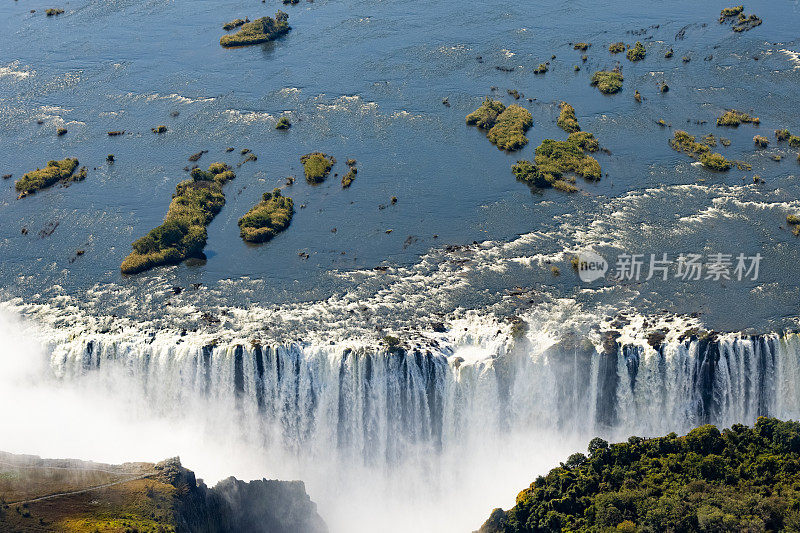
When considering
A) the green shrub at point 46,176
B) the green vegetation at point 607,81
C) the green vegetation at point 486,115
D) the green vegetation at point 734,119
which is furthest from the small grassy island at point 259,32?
the green vegetation at point 734,119

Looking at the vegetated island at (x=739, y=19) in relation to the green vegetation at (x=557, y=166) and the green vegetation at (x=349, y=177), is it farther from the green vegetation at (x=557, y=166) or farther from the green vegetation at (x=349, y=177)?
the green vegetation at (x=349, y=177)

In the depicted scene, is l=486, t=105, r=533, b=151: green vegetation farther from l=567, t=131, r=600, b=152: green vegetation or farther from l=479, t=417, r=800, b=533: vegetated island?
l=479, t=417, r=800, b=533: vegetated island

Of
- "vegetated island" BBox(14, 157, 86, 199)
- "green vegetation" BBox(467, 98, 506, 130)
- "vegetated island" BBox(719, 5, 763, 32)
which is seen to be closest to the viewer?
"vegetated island" BBox(14, 157, 86, 199)

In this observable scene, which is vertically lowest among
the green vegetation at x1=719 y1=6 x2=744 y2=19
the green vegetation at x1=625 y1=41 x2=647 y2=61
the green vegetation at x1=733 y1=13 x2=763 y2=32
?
the green vegetation at x1=625 y1=41 x2=647 y2=61

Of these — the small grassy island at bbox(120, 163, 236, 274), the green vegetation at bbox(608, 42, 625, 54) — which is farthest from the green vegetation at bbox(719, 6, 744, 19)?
the small grassy island at bbox(120, 163, 236, 274)

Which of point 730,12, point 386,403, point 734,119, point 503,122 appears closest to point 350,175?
point 503,122

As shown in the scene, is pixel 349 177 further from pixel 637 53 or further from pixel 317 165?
pixel 637 53
